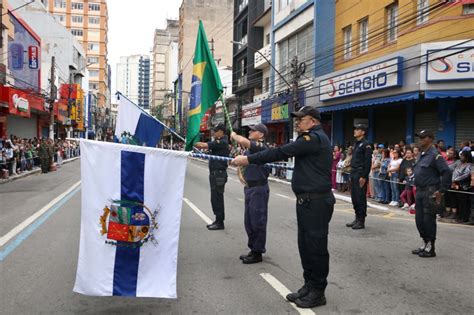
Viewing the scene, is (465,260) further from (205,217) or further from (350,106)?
(350,106)

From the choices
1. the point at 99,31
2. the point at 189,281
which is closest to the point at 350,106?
the point at 189,281

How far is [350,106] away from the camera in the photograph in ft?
66.6

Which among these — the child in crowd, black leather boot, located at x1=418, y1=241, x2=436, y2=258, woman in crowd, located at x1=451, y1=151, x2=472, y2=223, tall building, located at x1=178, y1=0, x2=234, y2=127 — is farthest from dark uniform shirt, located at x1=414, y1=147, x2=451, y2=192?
tall building, located at x1=178, y1=0, x2=234, y2=127

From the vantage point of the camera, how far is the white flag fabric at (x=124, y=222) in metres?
4.27

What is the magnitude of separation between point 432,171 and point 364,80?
1195 centimetres

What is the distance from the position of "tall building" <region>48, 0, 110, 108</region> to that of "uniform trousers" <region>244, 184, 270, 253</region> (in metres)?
104

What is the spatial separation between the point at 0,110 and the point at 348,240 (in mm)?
25666

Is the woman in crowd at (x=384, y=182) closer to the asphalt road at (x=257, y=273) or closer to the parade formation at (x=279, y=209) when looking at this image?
the parade formation at (x=279, y=209)

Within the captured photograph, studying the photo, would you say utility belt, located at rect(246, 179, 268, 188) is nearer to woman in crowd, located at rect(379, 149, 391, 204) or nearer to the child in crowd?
the child in crowd

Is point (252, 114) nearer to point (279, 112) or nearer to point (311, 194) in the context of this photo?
point (279, 112)

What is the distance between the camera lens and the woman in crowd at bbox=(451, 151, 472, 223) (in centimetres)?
1114

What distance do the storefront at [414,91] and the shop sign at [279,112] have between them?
22.3 ft

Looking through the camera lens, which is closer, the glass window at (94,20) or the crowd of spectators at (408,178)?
the crowd of spectators at (408,178)

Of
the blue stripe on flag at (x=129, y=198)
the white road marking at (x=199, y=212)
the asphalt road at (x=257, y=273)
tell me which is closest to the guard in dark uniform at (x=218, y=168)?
the asphalt road at (x=257, y=273)
